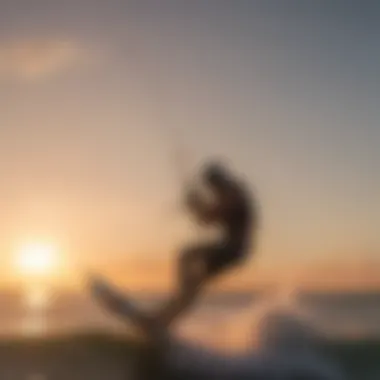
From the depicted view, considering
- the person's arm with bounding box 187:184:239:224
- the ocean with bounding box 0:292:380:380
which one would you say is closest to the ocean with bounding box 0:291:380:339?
the ocean with bounding box 0:292:380:380

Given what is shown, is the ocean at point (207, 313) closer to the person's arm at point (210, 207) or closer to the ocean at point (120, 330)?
the ocean at point (120, 330)

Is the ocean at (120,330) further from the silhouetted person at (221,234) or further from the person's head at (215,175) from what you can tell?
the person's head at (215,175)

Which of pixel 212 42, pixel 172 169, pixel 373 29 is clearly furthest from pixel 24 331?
pixel 373 29

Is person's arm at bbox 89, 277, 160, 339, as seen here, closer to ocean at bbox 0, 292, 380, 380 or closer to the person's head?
ocean at bbox 0, 292, 380, 380

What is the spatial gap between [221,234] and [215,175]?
8cm

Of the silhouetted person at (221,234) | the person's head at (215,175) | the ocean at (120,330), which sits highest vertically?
the person's head at (215,175)

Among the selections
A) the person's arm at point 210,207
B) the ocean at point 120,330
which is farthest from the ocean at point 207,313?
the person's arm at point 210,207

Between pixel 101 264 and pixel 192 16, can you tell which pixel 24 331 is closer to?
pixel 101 264

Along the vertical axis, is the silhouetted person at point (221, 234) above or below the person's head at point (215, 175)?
below

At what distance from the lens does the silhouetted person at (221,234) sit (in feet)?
3.30

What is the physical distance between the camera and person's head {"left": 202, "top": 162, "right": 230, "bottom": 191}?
102 cm

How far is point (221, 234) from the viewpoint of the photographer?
1.01 metres

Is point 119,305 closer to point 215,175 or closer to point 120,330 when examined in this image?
point 120,330

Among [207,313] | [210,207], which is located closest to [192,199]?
[210,207]
